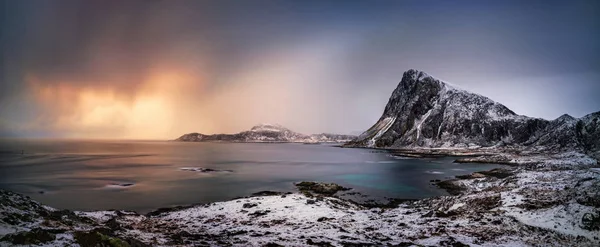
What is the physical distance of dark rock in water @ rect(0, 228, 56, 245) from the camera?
10.7 m

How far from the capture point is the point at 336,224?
2219cm

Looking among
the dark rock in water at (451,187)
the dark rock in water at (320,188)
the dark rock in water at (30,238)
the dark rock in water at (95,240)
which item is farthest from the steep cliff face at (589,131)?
the dark rock in water at (30,238)

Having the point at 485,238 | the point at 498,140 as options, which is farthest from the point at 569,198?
the point at 498,140

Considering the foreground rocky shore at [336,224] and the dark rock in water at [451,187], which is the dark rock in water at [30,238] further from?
the dark rock in water at [451,187]

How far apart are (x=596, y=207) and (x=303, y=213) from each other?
20.8 m

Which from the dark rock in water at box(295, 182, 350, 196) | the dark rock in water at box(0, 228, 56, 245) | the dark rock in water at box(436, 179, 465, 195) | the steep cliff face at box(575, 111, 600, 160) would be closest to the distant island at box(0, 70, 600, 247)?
the dark rock in water at box(0, 228, 56, 245)

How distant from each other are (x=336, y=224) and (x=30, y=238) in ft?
58.7

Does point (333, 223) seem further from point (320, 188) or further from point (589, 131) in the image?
point (589, 131)

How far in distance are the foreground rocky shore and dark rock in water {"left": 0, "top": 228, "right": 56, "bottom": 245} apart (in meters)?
0.03

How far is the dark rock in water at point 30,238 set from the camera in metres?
10.7

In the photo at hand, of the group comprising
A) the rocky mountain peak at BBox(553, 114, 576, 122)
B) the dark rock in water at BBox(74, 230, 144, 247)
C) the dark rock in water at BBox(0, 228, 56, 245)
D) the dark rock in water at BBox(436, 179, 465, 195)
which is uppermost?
the rocky mountain peak at BBox(553, 114, 576, 122)

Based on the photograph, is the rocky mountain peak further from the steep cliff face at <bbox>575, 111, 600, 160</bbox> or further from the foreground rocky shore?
the foreground rocky shore

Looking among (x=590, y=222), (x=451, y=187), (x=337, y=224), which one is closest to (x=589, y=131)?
(x=451, y=187)

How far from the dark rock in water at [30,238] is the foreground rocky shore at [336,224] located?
31mm
